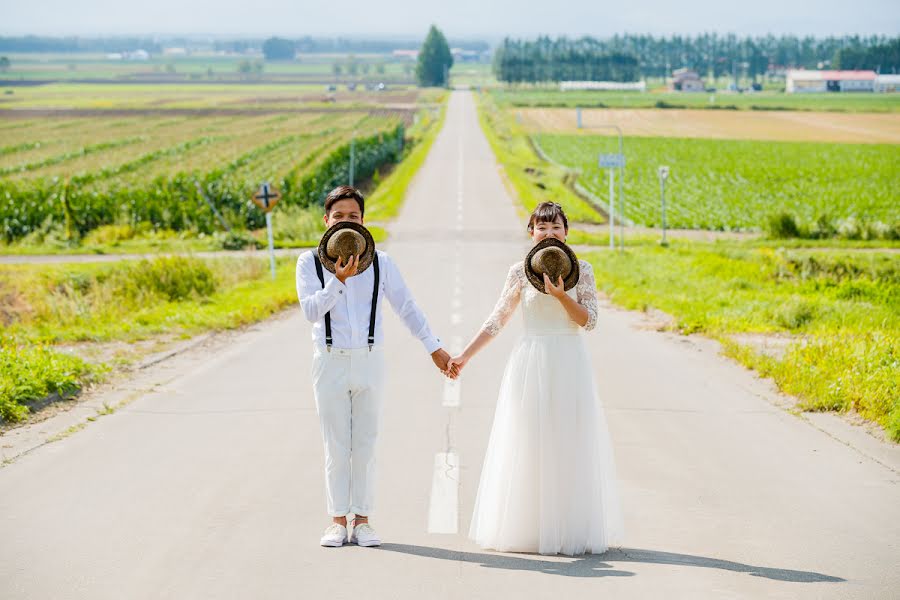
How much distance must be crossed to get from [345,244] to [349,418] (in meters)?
0.99

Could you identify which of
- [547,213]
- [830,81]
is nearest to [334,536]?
[547,213]

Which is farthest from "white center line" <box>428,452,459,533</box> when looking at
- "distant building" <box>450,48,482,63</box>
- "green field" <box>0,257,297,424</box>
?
"distant building" <box>450,48,482,63</box>

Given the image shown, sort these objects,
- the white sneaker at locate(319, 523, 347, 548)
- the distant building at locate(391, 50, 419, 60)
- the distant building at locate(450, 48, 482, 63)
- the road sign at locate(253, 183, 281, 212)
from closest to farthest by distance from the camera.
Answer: the white sneaker at locate(319, 523, 347, 548)
the road sign at locate(253, 183, 281, 212)
the distant building at locate(391, 50, 419, 60)
the distant building at locate(450, 48, 482, 63)

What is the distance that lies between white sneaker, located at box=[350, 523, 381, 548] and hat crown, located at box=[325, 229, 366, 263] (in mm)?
1547

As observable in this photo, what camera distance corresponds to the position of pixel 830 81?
429ft

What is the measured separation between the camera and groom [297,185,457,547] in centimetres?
597

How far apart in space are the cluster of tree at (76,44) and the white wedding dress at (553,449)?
317 ft

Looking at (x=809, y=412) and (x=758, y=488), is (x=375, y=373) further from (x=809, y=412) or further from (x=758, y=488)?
(x=809, y=412)

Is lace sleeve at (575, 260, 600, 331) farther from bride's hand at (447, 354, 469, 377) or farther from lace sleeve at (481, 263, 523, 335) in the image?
bride's hand at (447, 354, 469, 377)

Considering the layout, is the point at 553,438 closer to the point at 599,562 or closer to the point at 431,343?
the point at 599,562

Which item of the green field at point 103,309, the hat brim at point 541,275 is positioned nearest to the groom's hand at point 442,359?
the hat brim at point 541,275

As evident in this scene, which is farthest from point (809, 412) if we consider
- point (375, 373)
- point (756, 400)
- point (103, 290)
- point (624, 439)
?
point (103, 290)

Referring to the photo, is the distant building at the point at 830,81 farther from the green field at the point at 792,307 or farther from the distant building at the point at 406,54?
the green field at the point at 792,307

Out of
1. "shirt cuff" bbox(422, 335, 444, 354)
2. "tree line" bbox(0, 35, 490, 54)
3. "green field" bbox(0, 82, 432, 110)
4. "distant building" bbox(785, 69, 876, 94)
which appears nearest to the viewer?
"shirt cuff" bbox(422, 335, 444, 354)
